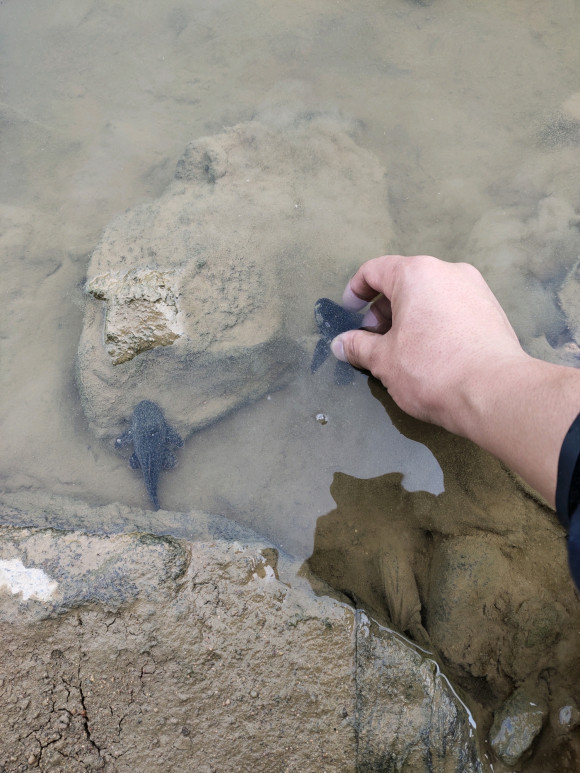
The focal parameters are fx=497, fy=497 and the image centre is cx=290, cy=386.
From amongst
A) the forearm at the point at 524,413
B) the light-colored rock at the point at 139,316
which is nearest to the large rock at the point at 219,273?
the light-colored rock at the point at 139,316

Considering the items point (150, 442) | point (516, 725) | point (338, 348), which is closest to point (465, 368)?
point (338, 348)

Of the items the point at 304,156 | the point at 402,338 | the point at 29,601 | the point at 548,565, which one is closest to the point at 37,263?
the point at 304,156

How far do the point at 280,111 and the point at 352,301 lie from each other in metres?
2.12

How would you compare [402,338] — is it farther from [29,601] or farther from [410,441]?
[29,601]

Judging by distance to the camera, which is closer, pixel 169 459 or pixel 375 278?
pixel 375 278

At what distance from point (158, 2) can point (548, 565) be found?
20.1 feet

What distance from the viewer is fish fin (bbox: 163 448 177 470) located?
3287 millimetres

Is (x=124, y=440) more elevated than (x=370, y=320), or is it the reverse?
(x=370, y=320)

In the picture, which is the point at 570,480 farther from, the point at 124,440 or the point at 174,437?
the point at 124,440

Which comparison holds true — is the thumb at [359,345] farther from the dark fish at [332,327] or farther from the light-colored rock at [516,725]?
the light-colored rock at [516,725]

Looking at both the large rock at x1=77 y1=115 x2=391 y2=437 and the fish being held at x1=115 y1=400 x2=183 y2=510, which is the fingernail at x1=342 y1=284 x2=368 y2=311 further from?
the fish being held at x1=115 y1=400 x2=183 y2=510

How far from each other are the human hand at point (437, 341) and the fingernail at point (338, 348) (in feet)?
0.75

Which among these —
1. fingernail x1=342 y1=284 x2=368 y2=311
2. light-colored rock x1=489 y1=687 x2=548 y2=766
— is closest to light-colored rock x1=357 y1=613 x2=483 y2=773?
light-colored rock x1=489 y1=687 x2=548 y2=766

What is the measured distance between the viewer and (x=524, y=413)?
1.79 meters
